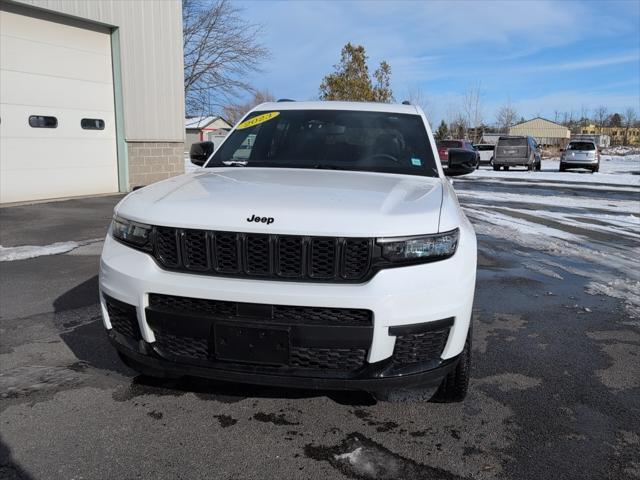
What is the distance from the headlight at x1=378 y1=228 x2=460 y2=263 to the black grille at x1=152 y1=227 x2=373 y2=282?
0.08 meters

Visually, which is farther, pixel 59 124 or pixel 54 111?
pixel 59 124

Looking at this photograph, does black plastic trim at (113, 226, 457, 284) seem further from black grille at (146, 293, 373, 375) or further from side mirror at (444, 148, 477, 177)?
side mirror at (444, 148, 477, 177)

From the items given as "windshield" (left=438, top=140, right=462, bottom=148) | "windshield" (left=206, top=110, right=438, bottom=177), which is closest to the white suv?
"windshield" (left=206, top=110, right=438, bottom=177)

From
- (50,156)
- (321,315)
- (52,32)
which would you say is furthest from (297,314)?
(52,32)

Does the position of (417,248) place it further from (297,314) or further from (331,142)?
(331,142)

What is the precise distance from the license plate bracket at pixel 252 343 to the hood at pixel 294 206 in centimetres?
44

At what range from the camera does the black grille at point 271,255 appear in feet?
7.71

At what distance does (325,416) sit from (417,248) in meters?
1.09

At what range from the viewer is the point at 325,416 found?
285 centimetres

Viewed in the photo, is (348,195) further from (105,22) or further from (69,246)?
(105,22)

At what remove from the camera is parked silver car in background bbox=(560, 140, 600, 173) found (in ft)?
91.0

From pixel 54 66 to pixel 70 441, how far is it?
33.0 ft

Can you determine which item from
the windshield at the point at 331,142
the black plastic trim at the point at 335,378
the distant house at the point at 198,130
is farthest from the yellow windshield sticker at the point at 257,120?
the distant house at the point at 198,130

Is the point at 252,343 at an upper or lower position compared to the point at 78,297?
upper
